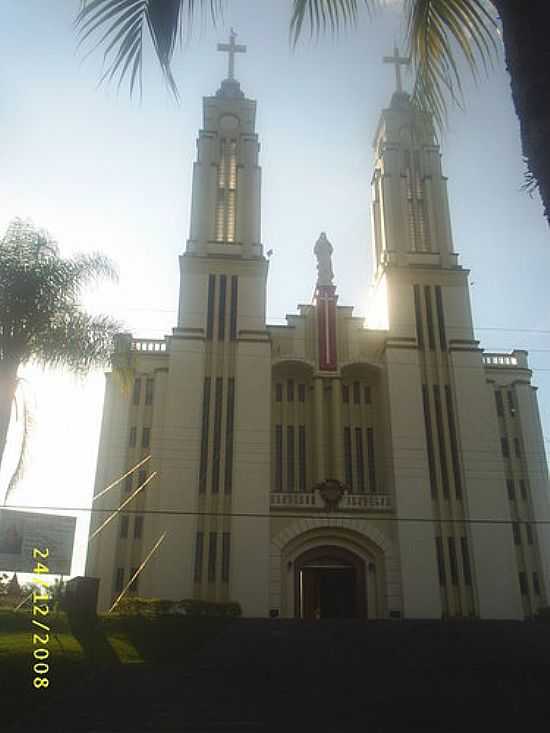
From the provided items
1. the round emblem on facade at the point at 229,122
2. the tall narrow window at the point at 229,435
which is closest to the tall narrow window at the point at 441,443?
the tall narrow window at the point at 229,435

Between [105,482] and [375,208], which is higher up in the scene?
[375,208]

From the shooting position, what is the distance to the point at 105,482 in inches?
1071

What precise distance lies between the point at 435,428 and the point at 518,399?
4989mm

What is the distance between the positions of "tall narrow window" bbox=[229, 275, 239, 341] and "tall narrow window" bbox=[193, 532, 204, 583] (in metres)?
9.00

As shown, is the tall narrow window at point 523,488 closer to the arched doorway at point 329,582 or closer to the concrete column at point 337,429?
the arched doorway at point 329,582

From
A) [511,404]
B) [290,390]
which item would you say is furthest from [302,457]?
[511,404]

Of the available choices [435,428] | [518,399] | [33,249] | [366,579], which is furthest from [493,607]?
[33,249]

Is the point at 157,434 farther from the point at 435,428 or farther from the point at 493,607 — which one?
the point at 493,607

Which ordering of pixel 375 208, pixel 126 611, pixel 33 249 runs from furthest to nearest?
pixel 375 208 < pixel 126 611 < pixel 33 249

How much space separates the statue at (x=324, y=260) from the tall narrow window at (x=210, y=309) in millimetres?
5117

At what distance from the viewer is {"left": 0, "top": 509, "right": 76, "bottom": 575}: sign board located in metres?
16.9

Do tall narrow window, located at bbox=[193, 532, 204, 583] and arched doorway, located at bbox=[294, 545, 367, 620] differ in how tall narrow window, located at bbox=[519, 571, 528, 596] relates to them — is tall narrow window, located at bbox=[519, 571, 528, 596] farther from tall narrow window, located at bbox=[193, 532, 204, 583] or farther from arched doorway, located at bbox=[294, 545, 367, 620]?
tall narrow window, located at bbox=[193, 532, 204, 583]

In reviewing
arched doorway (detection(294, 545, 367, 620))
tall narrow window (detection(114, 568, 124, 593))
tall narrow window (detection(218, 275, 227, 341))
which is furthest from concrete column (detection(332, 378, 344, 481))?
tall narrow window (detection(114, 568, 124, 593))

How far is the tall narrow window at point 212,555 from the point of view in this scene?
26047 millimetres
